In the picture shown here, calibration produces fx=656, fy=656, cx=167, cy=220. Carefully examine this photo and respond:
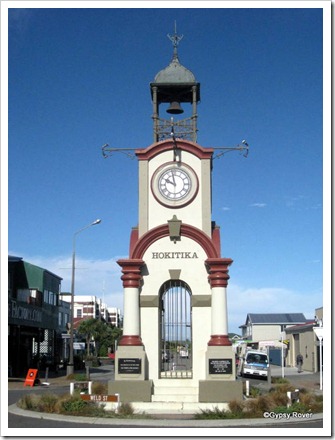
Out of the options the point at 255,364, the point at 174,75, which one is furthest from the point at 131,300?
the point at 255,364

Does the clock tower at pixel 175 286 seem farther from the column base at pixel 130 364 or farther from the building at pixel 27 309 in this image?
the building at pixel 27 309

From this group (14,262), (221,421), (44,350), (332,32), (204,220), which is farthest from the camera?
(44,350)

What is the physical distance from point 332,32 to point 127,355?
1247 cm

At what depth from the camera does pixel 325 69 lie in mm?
16203

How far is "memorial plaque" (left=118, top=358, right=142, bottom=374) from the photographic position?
73.5ft

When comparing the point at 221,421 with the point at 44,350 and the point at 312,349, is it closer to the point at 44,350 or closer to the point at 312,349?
the point at 312,349

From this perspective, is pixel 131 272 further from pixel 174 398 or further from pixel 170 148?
pixel 170 148

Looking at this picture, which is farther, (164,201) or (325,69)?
(164,201)

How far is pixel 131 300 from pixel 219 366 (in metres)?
3.78

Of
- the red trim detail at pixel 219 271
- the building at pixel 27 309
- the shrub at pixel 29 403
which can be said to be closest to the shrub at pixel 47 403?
the shrub at pixel 29 403

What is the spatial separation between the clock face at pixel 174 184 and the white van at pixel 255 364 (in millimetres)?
24847

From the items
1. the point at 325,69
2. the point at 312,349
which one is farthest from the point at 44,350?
the point at 325,69

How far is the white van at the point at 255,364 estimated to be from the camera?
45.8m

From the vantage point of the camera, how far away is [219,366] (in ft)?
72.8
